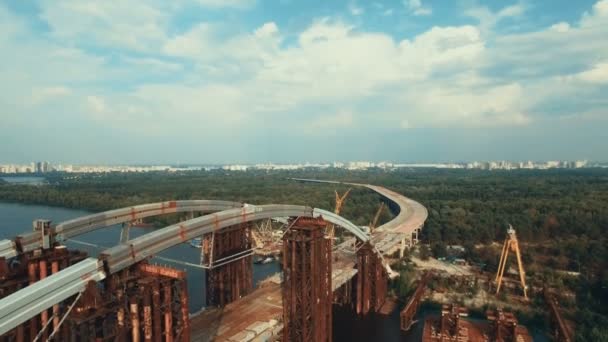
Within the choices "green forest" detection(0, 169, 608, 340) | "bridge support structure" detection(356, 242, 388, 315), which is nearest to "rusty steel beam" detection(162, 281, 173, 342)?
"bridge support structure" detection(356, 242, 388, 315)

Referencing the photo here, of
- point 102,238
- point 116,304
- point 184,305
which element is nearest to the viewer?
→ point 116,304

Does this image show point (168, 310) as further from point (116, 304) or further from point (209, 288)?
point (209, 288)

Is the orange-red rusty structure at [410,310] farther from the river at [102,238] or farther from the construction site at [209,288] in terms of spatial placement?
the river at [102,238]

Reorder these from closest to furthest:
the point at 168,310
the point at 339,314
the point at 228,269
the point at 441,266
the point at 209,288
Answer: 1. the point at 168,310
2. the point at 209,288
3. the point at 228,269
4. the point at 339,314
5. the point at 441,266

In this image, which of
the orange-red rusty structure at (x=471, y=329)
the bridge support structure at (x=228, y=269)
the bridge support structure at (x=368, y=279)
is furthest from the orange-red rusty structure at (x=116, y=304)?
the bridge support structure at (x=368, y=279)

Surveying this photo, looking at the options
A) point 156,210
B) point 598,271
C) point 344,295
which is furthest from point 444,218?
point 156,210

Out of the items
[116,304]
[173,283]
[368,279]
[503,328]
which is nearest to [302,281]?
[173,283]

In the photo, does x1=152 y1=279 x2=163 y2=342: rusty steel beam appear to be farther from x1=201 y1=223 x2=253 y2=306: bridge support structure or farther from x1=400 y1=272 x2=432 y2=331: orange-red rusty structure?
x1=400 y1=272 x2=432 y2=331: orange-red rusty structure
